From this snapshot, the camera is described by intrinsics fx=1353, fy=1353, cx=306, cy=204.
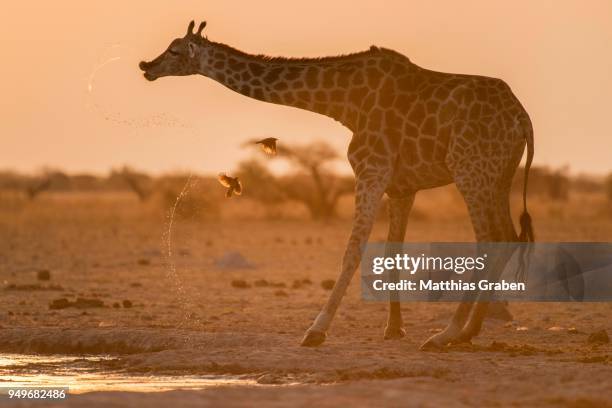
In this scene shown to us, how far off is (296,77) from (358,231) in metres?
1.77

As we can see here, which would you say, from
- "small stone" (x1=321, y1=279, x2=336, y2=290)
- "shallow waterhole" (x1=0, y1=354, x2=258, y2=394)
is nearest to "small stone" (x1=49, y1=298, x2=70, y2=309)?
"shallow waterhole" (x1=0, y1=354, x2=258, y2=394)

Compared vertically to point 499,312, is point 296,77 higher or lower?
higher

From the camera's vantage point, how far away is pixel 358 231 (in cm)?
1212

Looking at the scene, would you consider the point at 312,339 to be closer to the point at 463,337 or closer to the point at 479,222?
the point at 463,337

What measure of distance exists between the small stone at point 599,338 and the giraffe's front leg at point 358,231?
8.22ft

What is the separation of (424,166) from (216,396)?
4050 mm

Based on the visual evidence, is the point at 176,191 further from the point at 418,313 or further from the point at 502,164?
the point at 502,164

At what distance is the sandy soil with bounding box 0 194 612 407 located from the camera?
30.5ft

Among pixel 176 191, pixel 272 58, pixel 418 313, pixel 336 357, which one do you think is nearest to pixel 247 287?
pixel 418 313

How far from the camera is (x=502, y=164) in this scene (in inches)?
480

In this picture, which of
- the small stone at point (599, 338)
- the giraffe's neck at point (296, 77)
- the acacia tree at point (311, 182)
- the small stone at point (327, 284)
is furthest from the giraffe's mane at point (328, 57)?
the acacia tree at point (311, 182)

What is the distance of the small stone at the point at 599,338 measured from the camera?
1287 cm

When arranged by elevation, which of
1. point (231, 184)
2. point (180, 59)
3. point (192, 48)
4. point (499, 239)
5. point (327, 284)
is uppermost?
point (192, 48)

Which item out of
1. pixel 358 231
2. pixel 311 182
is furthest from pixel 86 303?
pixel 311 182
